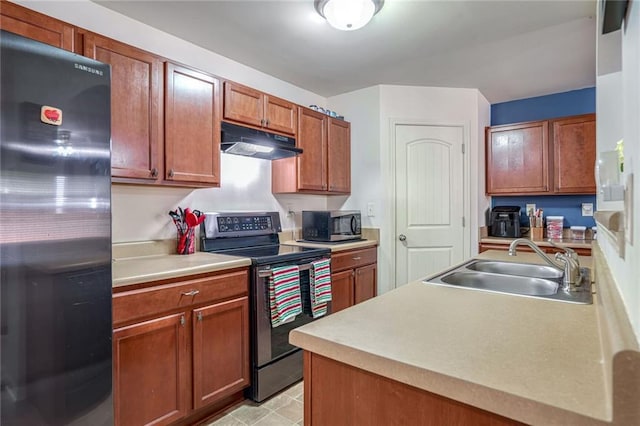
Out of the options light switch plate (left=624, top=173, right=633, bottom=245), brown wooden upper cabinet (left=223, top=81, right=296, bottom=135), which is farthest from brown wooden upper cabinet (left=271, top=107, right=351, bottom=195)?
light switch plate (left=624, top=173, right=633, bottom=245)

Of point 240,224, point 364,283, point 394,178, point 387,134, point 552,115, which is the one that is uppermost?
point 552,115

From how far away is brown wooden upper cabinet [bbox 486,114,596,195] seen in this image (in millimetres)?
3262

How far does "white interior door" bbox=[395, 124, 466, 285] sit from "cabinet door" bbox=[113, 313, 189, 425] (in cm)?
223

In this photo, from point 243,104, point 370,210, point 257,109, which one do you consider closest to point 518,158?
point 370,210

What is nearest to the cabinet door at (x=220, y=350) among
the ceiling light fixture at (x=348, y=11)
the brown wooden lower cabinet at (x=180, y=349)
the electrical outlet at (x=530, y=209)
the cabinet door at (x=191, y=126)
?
the brown wooden lower cabinet at (x=180, y=349)

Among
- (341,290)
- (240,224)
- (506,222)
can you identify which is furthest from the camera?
(506,222)

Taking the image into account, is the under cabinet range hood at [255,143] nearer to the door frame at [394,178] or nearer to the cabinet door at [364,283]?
the door frame at [394,178]

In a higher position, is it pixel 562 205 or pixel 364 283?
pixel 562 205

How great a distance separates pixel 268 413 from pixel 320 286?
2.77ft

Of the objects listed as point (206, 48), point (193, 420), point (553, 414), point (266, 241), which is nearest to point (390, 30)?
point (206, 48)

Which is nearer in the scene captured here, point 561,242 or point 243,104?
point 243,104

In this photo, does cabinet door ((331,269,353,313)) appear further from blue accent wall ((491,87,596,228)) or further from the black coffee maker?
blue accent wall ((491,87,596,228))

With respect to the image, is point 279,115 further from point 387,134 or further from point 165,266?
point 165,266

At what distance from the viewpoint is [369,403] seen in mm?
747
